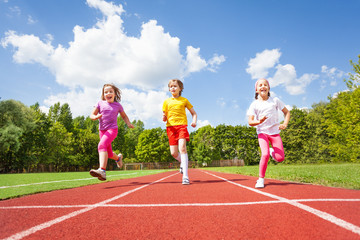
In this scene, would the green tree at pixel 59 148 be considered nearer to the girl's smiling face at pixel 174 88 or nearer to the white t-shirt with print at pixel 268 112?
the girl's smiling face at pixel 174 88

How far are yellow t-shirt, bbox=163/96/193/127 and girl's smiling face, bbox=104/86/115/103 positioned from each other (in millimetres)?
1493

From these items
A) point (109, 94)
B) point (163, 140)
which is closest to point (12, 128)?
point (109, 94)

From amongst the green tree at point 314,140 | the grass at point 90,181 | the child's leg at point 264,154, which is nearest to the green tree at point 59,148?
the grass at point 90,181

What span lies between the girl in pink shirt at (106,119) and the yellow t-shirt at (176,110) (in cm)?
139

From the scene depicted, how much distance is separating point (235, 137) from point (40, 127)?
5042 cm

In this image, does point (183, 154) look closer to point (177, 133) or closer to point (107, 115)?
point (177, 133)

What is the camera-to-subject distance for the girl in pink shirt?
17.4ft

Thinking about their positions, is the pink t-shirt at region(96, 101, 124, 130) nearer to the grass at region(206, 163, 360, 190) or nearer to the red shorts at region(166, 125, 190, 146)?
the red shorts at region(166, 125, 190, 146)

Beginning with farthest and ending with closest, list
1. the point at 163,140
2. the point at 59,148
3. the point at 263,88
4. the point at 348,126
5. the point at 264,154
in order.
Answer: the point at 163,140 → the point at 59,148 → the point at 348,126 → the point at 263,88 → the point at 264,154

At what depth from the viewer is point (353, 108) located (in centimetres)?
2303

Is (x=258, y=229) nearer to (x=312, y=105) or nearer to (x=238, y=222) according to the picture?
(x=238, y=222)

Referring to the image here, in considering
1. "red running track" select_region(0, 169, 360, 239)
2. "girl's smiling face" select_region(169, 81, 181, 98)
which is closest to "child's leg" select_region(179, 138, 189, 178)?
"girl's smiling face" select_region(169, 81, 181, 98)

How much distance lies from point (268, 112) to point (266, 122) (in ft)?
0.76

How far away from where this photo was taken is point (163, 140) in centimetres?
6044
